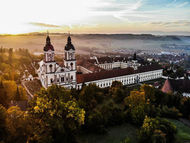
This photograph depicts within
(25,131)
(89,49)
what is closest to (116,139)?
(25,131)

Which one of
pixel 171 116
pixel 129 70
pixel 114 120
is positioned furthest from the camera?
pixel 129 70

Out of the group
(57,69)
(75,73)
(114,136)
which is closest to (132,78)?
(75,73)

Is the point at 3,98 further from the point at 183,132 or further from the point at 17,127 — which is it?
the point at 183,132

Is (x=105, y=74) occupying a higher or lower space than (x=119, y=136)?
higher

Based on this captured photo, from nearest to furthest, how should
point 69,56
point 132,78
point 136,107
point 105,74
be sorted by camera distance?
point 136,107 < point 69,56 < point 105,74 < point 132,78

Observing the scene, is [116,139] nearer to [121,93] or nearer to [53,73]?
[121,93]
